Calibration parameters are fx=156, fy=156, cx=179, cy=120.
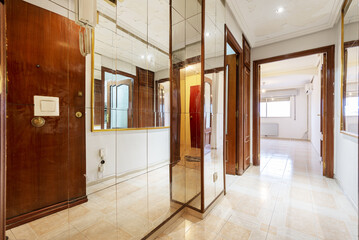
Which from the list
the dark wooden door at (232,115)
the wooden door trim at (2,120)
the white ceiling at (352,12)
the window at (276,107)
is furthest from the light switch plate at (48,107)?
the window at (276,107)

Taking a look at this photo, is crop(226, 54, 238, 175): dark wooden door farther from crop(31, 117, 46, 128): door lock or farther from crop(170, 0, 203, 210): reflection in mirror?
crop(31, 117, 46, 128): door lock

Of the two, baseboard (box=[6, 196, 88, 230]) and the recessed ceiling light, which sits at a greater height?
the recessed ceiling light

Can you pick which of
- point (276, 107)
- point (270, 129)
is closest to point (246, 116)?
point (270, 129)

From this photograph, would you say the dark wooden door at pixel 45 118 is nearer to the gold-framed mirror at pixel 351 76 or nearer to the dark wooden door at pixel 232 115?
the gold-framed mirror at pixel 351 76

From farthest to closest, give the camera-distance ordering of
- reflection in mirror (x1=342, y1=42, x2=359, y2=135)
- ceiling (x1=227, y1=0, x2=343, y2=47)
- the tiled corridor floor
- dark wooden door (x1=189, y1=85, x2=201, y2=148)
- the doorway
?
the doorway, ceiling (x1=227, y1=0, x2=343, y2=47), dark wooden door (x1=189, y1=85, x2=201, y2=148), the tiled corridor floor, reflection in mirror (x1=342, y1=42, x2=359, y2=135)

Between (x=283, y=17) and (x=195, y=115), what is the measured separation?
2.47 m

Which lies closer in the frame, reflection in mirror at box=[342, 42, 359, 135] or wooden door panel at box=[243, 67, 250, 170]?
reflection in mirror at box=[342, 42, 359, 135]

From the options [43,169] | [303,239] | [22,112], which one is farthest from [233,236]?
[22,112]

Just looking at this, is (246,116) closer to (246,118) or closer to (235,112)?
(246,118)

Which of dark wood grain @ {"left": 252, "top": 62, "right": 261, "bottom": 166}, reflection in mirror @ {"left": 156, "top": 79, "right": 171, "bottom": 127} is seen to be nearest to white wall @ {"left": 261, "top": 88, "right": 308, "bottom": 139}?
dark wood grain @ {"left": 252, "top": 62, "right": 261, "bottom": 166}

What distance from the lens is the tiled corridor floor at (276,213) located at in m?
1.44

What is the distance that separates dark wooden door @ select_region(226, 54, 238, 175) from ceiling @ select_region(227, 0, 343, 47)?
0.65 metres

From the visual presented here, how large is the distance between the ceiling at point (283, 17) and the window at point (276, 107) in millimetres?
6160

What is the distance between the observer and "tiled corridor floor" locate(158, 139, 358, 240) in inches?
56.8
